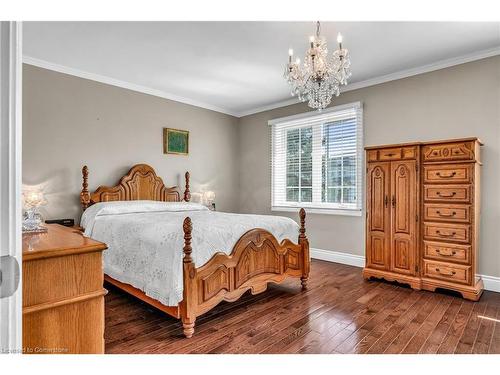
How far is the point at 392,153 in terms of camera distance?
347cm

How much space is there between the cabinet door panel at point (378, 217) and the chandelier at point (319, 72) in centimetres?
139

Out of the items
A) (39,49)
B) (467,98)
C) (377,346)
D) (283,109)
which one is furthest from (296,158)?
(39,49)

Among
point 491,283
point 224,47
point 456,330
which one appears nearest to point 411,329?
point 456,330

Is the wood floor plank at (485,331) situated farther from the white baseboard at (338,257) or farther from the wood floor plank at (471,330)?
the white baseboard at (338,257)

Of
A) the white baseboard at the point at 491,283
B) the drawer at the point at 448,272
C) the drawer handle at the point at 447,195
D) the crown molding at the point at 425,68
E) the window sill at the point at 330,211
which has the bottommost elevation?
the white baseboard at the point at 491,283

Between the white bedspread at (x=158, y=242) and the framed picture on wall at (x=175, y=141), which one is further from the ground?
the framed picture on wall at (x=175, y=141)

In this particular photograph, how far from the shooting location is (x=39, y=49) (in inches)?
127

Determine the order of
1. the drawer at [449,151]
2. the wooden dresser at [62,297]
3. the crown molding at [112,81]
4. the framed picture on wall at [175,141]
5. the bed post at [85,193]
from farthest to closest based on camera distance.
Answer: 1. the framed picture on wall at [175,141]
2. the bed post at [85,193]
3. the crown molding at [112,81]
4. the drawer at [449,151]
5. the wooden dresser at [62,297]

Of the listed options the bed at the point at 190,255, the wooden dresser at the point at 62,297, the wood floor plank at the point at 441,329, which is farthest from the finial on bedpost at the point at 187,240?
the wood floor plank at the point at 441,329

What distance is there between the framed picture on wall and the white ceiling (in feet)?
2.62

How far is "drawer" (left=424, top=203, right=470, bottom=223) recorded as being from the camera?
9.85ft

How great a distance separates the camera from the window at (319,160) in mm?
4312

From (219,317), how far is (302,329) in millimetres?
719

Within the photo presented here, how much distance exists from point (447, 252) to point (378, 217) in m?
0.78
